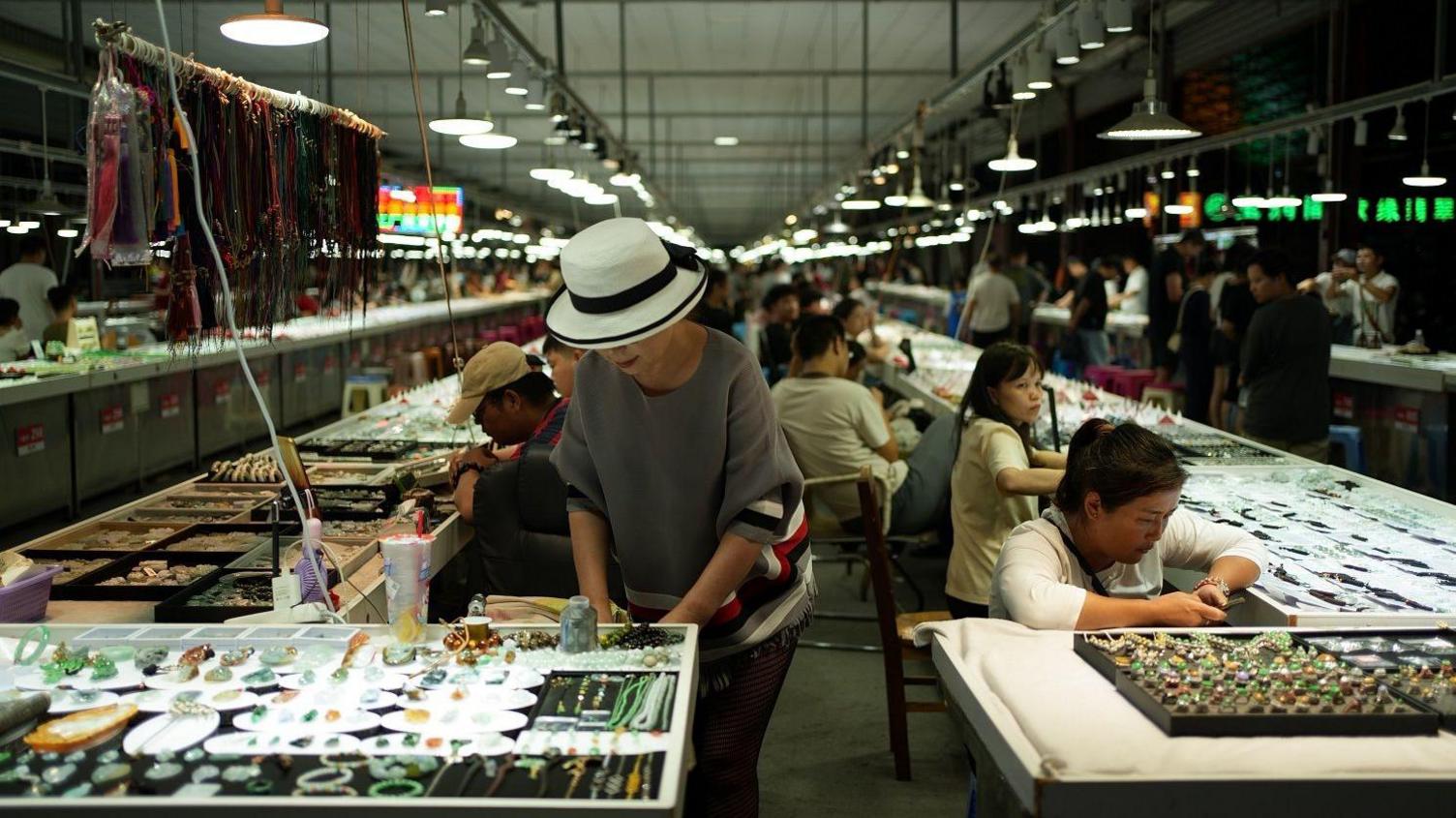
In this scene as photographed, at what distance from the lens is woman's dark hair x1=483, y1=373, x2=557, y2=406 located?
489cm

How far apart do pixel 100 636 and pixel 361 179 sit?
193 centimetres

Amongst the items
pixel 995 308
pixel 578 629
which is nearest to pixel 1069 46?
pixel 578 629

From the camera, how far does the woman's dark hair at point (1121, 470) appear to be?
2971 millimetres

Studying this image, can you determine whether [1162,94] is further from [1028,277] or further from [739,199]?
[739,199]

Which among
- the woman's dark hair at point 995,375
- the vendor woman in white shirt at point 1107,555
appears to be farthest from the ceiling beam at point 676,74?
the vendor woman in white shirt at point 1107,555

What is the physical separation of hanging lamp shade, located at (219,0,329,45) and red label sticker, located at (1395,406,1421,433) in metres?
7.86

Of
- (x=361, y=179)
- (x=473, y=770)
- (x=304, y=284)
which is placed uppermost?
(x=361, y=179)

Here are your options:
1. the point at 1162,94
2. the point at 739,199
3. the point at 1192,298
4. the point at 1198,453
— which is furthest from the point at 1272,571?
the point at 739,199

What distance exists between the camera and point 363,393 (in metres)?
11.6

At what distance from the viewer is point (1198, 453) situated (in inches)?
239

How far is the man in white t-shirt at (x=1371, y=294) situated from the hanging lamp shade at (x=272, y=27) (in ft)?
32.3

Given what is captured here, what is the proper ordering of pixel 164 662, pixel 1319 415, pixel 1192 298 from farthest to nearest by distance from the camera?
pixel 1192 298, pixel 1319 415, pixel 164 662

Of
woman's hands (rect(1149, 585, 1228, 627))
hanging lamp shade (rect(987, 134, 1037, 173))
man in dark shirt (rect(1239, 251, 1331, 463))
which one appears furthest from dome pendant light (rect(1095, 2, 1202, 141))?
woman's hands (rect(1149, 585, 1228, 627))

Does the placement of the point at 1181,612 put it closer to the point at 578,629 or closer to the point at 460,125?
the point at 578,629
